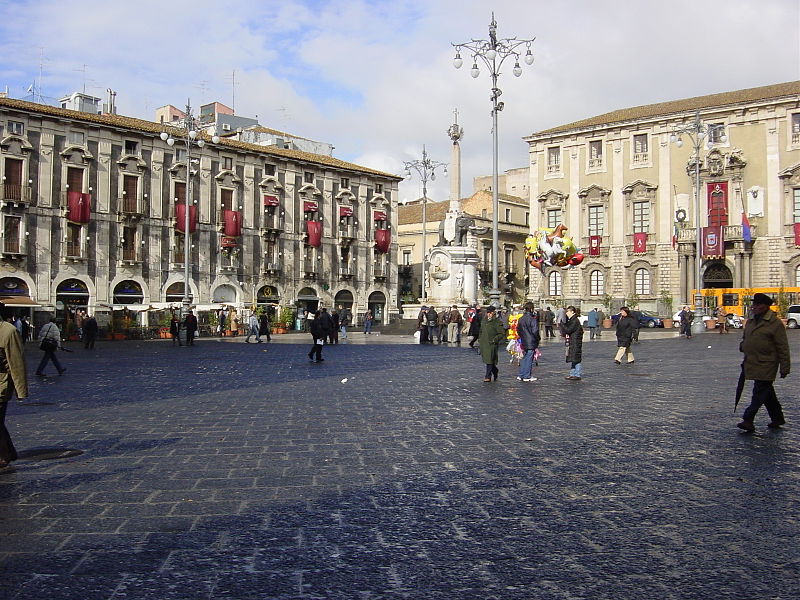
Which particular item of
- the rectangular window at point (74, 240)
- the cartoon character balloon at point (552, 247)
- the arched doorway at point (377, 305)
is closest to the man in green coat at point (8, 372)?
the cartoon character balloon at point (552, 247)

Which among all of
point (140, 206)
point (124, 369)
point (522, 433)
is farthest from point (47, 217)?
point (522, 433)

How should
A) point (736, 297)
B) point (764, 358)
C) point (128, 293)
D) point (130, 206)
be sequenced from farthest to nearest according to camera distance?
point (736, 297)
point (130, 206)
point (128, 293)
point (764, 358)

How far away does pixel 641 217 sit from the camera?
59.4 metres

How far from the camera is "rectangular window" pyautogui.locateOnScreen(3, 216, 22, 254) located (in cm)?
4300

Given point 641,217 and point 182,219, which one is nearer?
point 182,219

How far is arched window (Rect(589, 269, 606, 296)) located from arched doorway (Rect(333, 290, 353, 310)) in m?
18.3

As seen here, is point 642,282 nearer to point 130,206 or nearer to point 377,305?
point 377,305

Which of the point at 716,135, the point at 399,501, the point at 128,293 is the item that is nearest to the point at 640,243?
the point at 716,135

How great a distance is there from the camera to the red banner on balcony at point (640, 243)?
192ft

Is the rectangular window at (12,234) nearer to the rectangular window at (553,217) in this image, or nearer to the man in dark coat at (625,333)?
the man in dark coat at (625,333)

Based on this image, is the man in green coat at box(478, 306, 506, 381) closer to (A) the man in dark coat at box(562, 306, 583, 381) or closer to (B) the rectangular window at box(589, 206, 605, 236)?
(A) the man in dark coat at box(562, 306, 583, 381)

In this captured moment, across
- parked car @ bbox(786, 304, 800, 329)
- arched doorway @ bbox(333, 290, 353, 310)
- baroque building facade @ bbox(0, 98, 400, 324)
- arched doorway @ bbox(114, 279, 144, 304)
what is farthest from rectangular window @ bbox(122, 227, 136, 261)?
parked car @ bbox(786, 304, 800, 329)

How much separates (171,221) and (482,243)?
34.6m

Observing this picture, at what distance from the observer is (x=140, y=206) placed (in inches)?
1921
